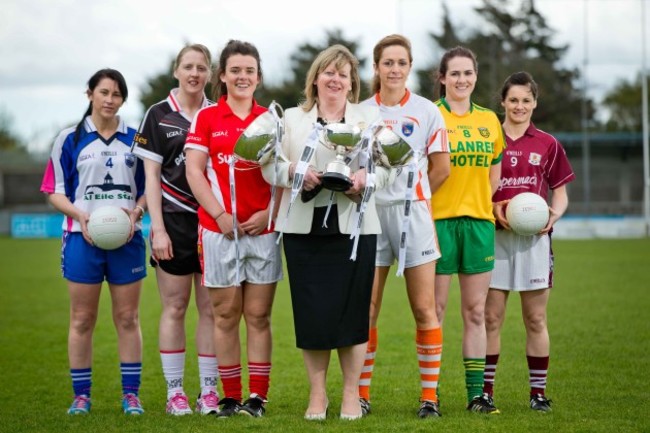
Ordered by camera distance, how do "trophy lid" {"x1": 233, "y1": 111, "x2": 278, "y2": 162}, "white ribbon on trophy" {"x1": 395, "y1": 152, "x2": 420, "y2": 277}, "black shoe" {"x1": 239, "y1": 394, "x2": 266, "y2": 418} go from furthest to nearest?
"black shoe" {"x1": 239, "y1": 394, "x2": 266, "y2": 418}
"white ribbon on trophy" {"x1": 395, "y1": 152, "x2": 420, "y2": 277}
"trophy lid" {"x1": 233, "y1": 111, "x2": 278, "y2": 162}

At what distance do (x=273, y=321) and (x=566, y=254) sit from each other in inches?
497

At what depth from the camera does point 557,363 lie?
8586 mm

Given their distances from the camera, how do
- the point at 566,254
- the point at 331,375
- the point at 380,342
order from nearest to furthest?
the point at 331,375 → the point at 380,342 → the point at 566,254

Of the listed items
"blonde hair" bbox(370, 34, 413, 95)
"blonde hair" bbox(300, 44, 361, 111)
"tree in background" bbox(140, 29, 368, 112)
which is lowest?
"blonde hair" bbox(300, 44, 361, 111)

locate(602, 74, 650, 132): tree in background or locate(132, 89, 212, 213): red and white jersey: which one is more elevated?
locate(602, 74, 650, 132): tree in background

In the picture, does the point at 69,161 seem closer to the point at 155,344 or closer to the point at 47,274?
the point at 155,344

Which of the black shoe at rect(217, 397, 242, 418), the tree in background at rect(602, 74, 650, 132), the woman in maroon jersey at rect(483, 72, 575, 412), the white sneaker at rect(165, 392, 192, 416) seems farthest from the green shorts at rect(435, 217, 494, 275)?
the tree in background at rect(602, 74, 650, 132)

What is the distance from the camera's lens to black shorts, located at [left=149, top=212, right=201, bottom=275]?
6.18 meters

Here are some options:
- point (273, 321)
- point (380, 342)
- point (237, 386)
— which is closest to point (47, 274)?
point (273, 321)

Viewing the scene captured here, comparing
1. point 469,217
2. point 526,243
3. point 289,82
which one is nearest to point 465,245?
point 469,217

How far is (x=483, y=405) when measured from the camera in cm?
604

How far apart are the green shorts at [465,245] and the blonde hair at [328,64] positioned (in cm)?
108

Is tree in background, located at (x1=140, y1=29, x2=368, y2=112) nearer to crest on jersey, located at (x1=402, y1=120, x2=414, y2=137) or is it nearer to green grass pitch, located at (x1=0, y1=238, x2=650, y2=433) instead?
green grass pitch, located at (x1=0, y1=238, x2=650, y2=433)

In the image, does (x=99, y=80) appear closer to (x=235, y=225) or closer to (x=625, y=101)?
(x=235, y=225)
